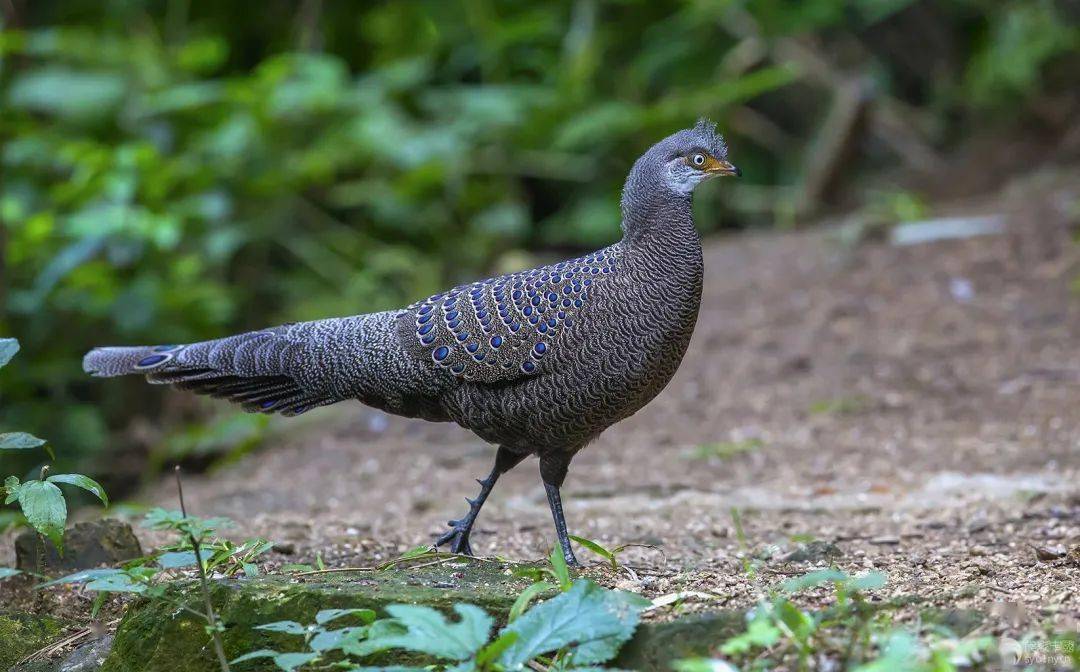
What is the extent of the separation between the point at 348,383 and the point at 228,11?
10187mm

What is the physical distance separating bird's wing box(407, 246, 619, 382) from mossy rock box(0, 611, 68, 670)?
157cm

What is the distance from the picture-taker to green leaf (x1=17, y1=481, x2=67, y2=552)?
11.2 ft

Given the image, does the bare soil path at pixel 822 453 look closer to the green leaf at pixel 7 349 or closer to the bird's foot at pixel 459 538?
the bird's foot at pixel 459 538

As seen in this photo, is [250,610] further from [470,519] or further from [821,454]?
[821,454]

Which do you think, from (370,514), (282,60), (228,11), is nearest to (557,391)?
(370,514)

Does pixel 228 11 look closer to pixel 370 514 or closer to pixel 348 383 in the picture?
pixel 370 514

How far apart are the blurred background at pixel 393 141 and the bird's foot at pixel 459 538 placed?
403cm

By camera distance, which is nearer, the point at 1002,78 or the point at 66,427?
the point at 66,427

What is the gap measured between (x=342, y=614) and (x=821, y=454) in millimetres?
4038

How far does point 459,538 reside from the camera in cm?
451

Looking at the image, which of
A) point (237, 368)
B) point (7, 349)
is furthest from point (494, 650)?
point (237, 368)

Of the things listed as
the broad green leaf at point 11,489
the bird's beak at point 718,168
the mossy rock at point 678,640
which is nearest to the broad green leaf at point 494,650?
the mossy rock at point 678,640

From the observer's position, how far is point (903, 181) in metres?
11.8

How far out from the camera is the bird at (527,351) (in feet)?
13.9
